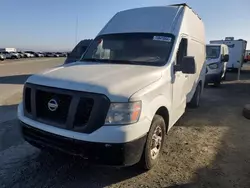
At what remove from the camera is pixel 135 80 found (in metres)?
3.46

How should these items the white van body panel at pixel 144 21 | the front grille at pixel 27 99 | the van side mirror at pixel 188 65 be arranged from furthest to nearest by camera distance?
the white van body panel at pixel 144 21 → the van side mirror at pixel 188 65 → the front grille at pixel 27 99

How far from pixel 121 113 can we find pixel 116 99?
0.17 metres

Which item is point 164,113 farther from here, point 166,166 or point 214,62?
point 214,62

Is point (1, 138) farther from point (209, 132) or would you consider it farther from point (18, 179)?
point (209, 132)

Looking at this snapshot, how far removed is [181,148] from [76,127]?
237 centimetres

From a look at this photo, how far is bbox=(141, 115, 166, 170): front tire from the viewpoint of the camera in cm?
357

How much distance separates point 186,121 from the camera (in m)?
6.54

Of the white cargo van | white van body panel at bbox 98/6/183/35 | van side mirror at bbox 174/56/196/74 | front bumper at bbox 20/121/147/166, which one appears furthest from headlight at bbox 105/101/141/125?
white van body panel at bbox 98/6/183/35

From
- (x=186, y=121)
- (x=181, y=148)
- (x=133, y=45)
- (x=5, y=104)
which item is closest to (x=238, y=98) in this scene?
(x=186, y=121)

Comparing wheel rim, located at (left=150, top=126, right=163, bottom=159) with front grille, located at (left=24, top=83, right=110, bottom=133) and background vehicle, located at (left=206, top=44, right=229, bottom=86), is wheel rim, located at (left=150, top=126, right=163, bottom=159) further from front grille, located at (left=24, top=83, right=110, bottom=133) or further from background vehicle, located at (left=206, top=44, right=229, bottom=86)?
background vehicle, located at (left=206, top=44, right=229, bottom=86)

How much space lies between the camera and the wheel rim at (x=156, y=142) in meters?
3.84

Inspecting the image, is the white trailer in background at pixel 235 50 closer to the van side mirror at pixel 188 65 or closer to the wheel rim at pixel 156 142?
the van side mirror at pixel 188 65

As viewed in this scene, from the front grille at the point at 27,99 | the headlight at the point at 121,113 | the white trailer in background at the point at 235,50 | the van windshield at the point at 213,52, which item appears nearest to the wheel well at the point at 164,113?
the headlight at the point at 121,113

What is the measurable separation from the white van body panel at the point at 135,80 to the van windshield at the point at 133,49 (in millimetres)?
131
